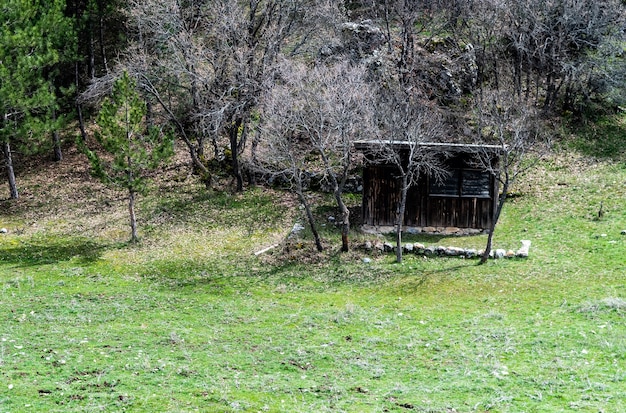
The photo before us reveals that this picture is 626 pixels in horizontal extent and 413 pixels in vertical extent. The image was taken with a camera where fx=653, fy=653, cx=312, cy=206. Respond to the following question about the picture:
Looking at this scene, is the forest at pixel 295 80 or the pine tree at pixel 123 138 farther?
the forest at pixel 295 80

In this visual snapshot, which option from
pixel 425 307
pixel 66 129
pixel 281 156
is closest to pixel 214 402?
pixel 425 307

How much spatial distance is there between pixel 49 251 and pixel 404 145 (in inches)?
518

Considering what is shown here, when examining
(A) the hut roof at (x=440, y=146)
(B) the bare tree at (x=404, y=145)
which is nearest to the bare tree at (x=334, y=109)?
(A) the hut roof at (x=440, y=146)

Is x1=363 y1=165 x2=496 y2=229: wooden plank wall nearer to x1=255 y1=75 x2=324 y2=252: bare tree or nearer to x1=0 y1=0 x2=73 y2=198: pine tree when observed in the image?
x1=255 y1=75 x2=324 y2=252: bare tree

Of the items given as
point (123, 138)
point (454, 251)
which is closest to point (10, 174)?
point (123, 138)

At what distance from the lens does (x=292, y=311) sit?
57.6ft

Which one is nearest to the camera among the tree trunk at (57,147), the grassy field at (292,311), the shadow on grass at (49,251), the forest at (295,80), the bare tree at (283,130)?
the grassy field at (292,311)

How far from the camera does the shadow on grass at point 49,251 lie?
22.3 meters

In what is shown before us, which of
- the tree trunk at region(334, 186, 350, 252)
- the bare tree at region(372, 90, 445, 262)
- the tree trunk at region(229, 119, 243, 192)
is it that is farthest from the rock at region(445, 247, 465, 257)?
the tree trunk at region(229, 119, 243, 192)

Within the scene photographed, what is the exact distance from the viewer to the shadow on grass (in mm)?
22281

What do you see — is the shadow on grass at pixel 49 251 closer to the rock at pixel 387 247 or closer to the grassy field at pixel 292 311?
Result: the grassy field at pixel 292 311

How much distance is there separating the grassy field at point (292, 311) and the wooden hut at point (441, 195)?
100 centimetres

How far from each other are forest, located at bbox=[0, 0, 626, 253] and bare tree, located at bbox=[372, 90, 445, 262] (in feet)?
0.42

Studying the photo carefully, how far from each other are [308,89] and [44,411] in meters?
14.9
